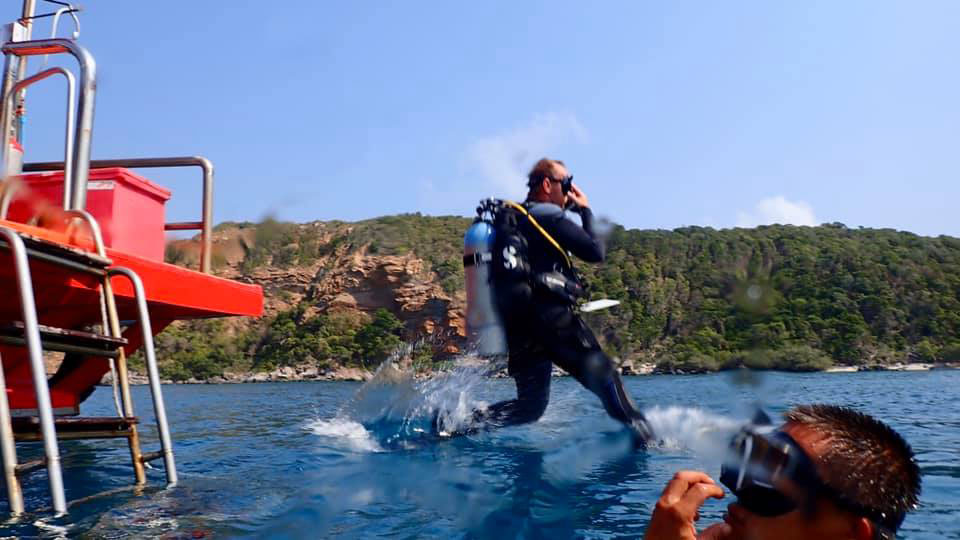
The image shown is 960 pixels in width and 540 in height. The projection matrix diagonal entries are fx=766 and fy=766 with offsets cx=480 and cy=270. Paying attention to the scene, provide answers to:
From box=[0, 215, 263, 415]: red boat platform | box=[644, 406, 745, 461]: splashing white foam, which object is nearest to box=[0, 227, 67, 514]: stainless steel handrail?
box=[0, 215, 263, 415]: red boat platform

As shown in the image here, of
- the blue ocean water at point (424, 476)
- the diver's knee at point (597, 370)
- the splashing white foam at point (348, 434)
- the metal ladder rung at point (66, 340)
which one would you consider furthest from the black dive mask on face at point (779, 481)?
the splashing white foam at point (348, 434)

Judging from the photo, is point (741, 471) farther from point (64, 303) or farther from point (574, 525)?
point (64, 303)

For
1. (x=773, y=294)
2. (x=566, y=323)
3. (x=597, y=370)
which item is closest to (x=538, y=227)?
(x=566, y=323)

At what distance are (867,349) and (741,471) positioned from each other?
2.32 m

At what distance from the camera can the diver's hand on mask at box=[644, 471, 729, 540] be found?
1.45m

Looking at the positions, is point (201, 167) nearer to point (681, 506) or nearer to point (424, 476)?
point (424, 476)

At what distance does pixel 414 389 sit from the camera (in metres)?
6.39

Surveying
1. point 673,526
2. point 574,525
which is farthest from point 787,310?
point 574,525

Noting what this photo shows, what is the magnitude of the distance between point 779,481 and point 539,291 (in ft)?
12.6

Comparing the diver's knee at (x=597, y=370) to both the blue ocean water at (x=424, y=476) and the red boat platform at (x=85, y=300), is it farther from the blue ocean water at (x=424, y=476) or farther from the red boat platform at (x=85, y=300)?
the red boat platform at (x=85, y=300)

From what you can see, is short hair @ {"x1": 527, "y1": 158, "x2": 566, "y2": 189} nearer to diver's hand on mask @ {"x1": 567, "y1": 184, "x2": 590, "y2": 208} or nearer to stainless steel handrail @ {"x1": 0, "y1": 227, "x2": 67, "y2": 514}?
diver's hand on mask @ {"x1": 567, "y1": 184, "x2": 590, "y2": 208}

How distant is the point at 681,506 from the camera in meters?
1.46

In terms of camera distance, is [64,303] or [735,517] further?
[64,303]

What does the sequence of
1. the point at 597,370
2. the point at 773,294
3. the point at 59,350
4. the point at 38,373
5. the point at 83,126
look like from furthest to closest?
the point at 597,370 < the point at 83,126 < the point at 59,350 < the point at 38,373 < the point at 773,294
